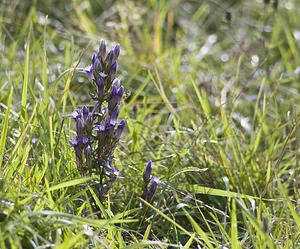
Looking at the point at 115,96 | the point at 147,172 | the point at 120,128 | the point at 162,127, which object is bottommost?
the point at 162,127

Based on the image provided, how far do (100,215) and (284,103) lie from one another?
189 cm

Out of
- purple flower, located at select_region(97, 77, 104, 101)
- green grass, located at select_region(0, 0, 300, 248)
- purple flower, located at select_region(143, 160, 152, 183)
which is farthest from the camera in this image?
purple flower, located at select_region(143, 160, 152, 183)

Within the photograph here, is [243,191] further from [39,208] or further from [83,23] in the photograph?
[83,23]

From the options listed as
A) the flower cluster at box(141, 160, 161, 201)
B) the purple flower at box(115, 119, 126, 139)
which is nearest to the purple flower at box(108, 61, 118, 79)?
the purple flower at box(115, 119, 126, 139)

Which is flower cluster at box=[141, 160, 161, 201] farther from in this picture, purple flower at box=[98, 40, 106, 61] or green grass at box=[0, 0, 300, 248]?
purple flower at box=[98, 40, 106, 61]

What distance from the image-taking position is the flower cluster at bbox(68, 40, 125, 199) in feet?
5.29

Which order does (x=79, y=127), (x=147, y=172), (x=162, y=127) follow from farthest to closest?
1. (x=162, y=127)
2. (x=147, y=172)
3. (x=79, y=127)

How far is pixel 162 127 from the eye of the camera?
8.46 feet

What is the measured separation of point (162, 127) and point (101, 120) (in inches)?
37.3

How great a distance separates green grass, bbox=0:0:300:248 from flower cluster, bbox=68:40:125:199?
93 mm

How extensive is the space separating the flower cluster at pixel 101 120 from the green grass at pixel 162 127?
0.09 m

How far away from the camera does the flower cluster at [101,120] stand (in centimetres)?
161

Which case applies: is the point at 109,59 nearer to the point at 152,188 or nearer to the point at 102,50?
the point at 102,50

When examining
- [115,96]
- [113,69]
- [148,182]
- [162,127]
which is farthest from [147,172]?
[162,127]
